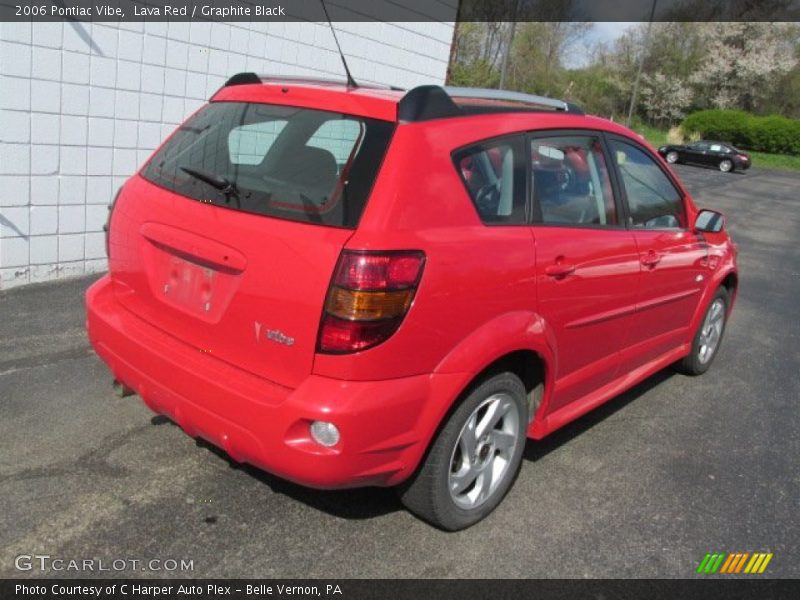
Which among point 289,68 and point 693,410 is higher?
point 289,68

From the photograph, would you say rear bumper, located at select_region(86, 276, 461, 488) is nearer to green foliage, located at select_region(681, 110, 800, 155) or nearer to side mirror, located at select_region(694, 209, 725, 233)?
side mirror, located at select_region(694, 209, 725, 233)

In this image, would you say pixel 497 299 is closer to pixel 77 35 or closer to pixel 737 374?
pixel 737 374

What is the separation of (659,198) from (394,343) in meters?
2.38

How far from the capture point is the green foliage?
44281 mm

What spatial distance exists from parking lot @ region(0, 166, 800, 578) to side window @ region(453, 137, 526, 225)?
1323 mm

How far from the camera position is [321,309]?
2.45 metres

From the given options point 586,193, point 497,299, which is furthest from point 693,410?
point 497,299

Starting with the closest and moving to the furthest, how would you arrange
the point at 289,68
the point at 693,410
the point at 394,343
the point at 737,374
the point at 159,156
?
the point at 394,343 → the point at 159,156 → the point at 693,410 → the point at 737,374 → the point at 289,68

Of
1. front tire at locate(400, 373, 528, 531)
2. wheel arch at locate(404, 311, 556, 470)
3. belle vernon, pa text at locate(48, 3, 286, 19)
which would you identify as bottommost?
front tire at locate(400, 373, 528, 531)

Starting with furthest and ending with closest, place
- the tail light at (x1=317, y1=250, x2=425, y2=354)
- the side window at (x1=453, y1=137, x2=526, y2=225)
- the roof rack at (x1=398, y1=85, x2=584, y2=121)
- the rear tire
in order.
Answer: the rear tire < the side window at (x1=453, y1=137, x2=526, y2=225) < the roof rack at (x1=398, y1=85, x2=584, y2=121) < the tail light at (x1=317, y1=250, x2=425, y2=354)

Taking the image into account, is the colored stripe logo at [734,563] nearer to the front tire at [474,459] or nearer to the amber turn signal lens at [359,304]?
the front tire at [474,459]

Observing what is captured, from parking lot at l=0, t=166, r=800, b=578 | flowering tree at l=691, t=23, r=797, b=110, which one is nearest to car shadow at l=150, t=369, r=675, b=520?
parking lot at l=0, t=166, r=800, b=578

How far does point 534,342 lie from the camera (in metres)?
3.03
